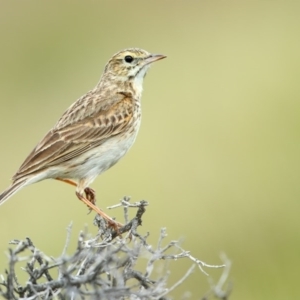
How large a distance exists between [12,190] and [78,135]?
994 millimetres

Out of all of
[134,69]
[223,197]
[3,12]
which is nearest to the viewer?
[134,69]

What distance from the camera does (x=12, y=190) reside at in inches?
268

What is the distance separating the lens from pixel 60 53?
17.8 meters

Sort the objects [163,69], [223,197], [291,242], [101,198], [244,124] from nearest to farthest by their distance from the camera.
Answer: [291,242], [223,197], [101,198], [244,124], [163,69]

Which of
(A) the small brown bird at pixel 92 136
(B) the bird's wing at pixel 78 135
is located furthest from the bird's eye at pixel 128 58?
(B) the bird's wing at pixel 78 135

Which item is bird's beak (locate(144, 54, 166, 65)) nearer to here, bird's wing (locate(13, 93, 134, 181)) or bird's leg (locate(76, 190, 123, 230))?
bird's wing (locate(13, 93, 134, 181))

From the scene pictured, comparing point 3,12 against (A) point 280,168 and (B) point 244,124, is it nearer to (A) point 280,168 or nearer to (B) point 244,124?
(B) point 244,124

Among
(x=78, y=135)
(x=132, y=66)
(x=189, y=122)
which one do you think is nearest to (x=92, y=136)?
(x=78, y=135)

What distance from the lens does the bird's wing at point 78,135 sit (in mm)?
7273

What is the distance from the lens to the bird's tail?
6.68 metres

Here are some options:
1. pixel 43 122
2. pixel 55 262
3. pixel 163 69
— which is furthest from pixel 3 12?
pixel 55 262

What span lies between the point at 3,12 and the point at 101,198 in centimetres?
800

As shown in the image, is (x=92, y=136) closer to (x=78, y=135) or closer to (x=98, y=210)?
(x=78, y=135)

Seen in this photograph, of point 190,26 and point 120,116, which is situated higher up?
point 190,26
